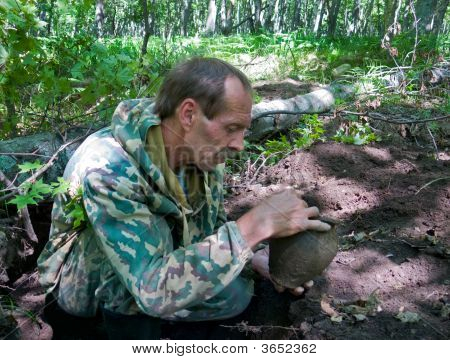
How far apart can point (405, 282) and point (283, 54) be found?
679 cm

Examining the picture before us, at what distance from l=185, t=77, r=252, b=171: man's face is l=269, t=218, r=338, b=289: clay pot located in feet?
1.68

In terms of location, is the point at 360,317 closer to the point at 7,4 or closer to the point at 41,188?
the point at 41,188

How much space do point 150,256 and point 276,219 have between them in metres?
0.52

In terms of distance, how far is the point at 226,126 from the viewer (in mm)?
1951

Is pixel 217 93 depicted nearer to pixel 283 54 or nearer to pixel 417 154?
pixel 417 154

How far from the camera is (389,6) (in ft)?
24.4

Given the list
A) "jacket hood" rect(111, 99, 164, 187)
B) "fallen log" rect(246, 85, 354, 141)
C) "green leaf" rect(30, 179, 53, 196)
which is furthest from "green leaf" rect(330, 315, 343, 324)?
"fallen log" rect(246, 85, 354, 141)

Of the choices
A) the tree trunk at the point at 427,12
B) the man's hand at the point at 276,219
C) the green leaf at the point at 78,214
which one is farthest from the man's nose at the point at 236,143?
the tree trunk at the point at 427,12

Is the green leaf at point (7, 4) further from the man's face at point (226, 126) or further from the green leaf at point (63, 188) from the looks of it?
the man's face at point (226, 126)

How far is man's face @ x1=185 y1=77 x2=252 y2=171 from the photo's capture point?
194 cm

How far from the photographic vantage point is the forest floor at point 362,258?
211 centimetres

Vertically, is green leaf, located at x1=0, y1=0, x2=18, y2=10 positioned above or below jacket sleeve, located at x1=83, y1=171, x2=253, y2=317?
above

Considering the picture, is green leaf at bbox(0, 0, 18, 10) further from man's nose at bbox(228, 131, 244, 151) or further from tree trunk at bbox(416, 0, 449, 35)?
tree trunk at bbox(416, 0, 449, 35)

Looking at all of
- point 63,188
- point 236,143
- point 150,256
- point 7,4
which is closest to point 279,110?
point 236,143
